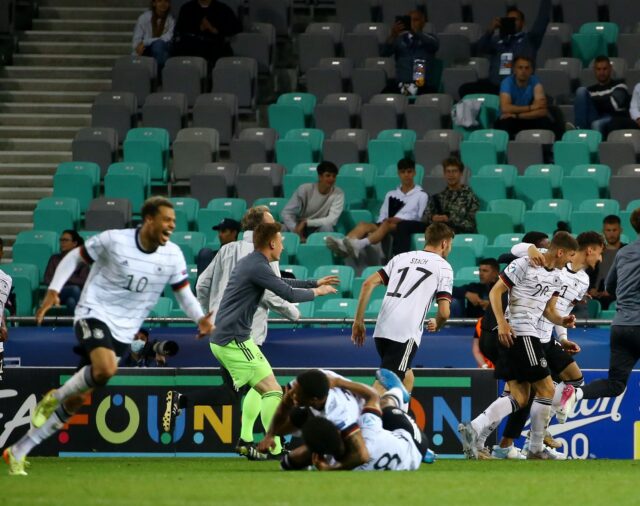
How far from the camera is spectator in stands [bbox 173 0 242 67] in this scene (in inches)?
797

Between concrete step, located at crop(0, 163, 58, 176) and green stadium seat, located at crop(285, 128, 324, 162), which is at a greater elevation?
green stadium seat, located at crop(285, 128, 324, 162)

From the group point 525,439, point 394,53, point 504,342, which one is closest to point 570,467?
point 504,342

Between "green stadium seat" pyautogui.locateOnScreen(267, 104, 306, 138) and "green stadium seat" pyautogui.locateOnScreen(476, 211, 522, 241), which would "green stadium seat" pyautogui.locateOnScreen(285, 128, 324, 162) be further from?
"green stadium seat" pyautogui.locateOnScreen(476, 211, 522, 241)

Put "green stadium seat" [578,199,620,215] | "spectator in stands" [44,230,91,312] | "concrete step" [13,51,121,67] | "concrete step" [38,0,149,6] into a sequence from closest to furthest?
"spectator in stands" [44,230,91,312]
"green stadium seat" [578,199,620,215]
"concrete step" [13,51,121,67]
"concrete step" [38,0,149,6]

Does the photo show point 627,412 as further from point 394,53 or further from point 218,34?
point 218,34

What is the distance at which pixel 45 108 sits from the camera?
2108 centimetres

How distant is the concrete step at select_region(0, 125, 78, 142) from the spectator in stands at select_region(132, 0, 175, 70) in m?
1.55

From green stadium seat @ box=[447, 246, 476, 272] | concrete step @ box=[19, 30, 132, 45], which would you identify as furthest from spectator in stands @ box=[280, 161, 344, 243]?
concrete step @ box=[19, 30, 132, 45]

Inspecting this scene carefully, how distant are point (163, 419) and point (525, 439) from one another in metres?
3.33

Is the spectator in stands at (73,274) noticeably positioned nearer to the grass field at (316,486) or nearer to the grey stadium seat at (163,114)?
the grey stadium seat at (163,114)

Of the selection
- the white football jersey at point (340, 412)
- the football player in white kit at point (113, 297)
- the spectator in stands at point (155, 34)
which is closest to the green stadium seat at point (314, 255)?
the spectator in stands at point (155, 34)

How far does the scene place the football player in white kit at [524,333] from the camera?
1172 centimetres

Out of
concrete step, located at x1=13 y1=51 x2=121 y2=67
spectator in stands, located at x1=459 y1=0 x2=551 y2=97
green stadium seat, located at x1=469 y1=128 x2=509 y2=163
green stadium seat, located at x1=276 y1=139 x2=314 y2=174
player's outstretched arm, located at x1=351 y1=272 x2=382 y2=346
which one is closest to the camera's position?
player's outstretched arm, located at x1=351 y1=272 x2=382 y2=346

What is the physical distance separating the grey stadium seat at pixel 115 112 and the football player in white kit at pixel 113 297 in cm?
1017
